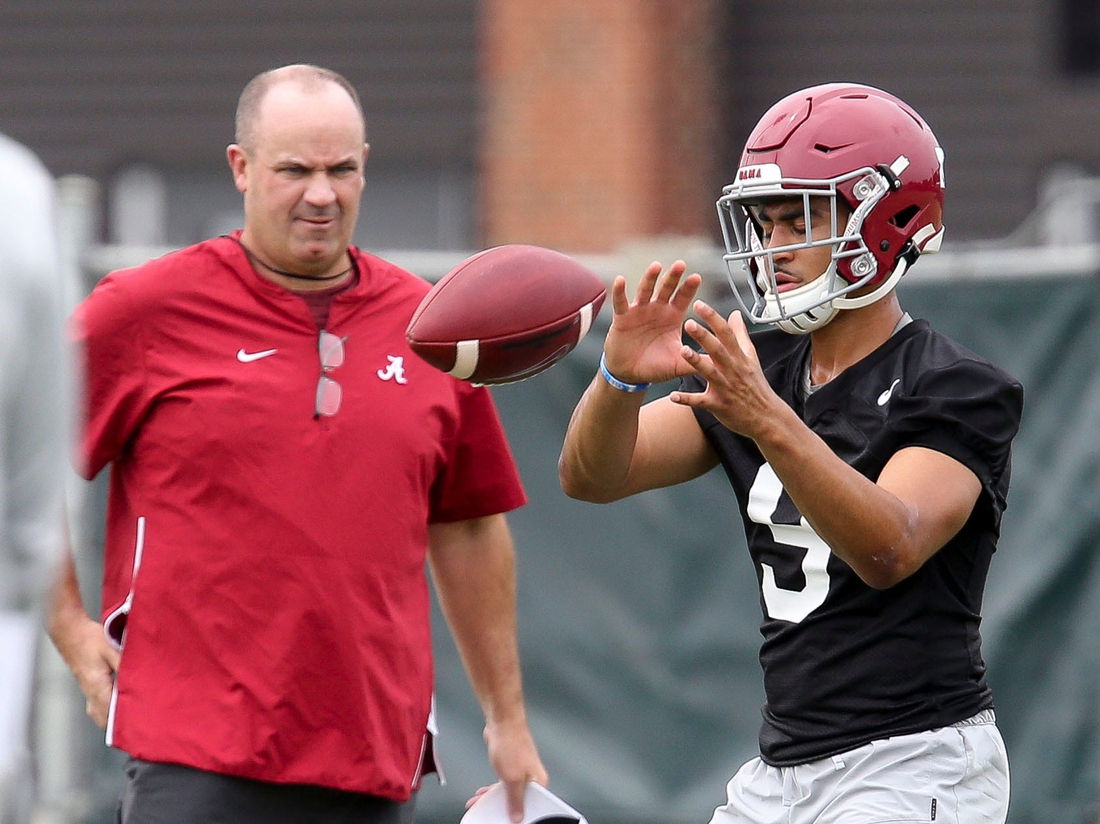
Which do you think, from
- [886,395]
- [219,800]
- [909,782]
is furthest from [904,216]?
[219,800]

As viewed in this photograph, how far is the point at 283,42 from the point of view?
1050 centimetres

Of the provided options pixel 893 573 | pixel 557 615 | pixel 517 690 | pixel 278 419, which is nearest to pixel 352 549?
pixel 278 419

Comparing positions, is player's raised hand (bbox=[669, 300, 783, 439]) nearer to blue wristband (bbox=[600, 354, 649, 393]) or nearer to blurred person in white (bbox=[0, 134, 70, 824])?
blue wristband (bbox=[600, 354, 649, 393])

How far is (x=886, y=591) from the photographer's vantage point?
10.7 ft

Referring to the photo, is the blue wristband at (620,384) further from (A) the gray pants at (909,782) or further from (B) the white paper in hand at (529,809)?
(B) the white paper in hand at (529,809)

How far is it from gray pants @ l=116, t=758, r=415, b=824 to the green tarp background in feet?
6.87

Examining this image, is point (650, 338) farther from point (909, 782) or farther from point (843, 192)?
point (909, 782)

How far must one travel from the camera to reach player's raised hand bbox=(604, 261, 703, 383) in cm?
334

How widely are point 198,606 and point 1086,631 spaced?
3.11 meters

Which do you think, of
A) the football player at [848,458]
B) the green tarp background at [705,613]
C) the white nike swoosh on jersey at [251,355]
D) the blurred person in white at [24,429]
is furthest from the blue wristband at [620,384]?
the green tarp background at [705,613]

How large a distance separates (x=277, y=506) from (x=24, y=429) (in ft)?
5.16

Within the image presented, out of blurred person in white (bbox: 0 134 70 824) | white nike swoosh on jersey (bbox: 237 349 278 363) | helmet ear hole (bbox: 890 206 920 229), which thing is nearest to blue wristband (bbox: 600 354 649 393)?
helmet ear hole (bbox: 890 206 920 229)

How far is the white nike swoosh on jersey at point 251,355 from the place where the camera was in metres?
3.93

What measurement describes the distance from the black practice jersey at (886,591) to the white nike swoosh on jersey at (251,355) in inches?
46.3
